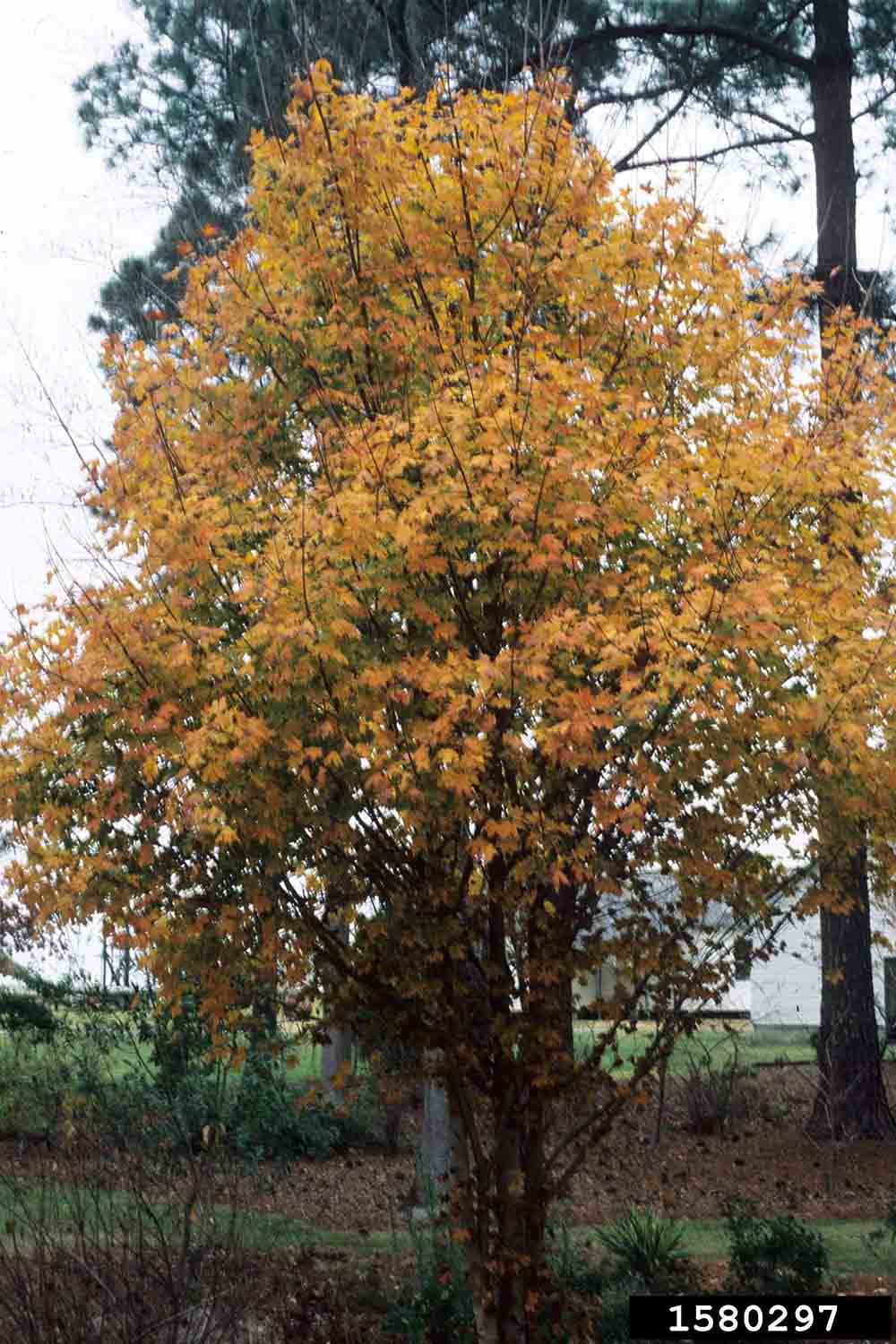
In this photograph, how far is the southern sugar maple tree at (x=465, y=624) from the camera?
20.0 ft

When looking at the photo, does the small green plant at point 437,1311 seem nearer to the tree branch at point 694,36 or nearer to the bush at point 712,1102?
the bush at point 712,1102

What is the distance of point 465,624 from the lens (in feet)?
22.1

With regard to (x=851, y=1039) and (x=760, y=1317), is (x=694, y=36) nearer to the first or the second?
(x=851, y=1039)

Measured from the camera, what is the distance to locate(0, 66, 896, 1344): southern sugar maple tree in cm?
611

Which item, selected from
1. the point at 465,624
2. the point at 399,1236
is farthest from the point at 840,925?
the point at 465,624

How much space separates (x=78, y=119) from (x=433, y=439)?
421 inches

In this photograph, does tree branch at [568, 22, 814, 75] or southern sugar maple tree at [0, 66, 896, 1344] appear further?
tree branch at [568, 22, 814, 75]

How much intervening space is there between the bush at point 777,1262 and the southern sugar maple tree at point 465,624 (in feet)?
5.48

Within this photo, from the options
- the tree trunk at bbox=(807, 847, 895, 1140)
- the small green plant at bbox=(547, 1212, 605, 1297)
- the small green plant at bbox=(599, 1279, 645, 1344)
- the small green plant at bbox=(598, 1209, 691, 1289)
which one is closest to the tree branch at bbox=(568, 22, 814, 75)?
the tree trunk at bbox=(807, 847, 895, 1140)

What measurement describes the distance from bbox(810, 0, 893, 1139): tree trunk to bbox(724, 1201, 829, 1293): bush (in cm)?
702

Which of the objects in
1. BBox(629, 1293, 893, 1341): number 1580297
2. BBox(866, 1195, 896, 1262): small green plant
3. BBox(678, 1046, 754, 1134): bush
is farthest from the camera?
BBox(678, 1046, 754, 1134): bush

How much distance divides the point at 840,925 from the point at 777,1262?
753cm

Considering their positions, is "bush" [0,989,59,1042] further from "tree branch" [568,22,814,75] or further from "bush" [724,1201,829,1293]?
"tree branch" [568,22,814,75]

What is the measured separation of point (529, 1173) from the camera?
7.35m
